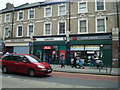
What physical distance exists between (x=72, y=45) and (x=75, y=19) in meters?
3.70

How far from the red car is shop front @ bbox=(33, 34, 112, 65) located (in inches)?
336

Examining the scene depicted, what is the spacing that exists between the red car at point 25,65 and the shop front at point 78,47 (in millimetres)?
8535

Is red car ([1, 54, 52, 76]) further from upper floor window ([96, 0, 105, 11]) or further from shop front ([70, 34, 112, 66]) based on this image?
upper floor window ([96, 0, 105, 11])

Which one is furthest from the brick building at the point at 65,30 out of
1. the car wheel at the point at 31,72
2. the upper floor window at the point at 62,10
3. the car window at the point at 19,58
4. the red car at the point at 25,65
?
the car wheel at the point at 31,72

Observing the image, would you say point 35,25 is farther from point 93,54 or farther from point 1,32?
point 93,54

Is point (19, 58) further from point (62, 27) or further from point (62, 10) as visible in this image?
point (62, 10)

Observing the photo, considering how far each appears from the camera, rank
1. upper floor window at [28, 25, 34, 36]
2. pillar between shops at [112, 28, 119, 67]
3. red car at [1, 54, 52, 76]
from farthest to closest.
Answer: upper floor window at [28, 25, 34, 36], pillar between shops at [112, 28, 119, 67], red car at [1, 54, 52, 76]

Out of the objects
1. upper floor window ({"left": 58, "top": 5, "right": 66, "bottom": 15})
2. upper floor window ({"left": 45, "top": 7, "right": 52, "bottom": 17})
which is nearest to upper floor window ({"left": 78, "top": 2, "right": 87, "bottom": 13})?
upper floor window ({"left": 58, "top": 5, "right": 66, "bottom": 15})

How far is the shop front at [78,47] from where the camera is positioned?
16641 millimetres

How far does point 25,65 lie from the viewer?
10047 mm

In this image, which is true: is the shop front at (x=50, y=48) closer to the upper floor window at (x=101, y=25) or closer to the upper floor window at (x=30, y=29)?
the upper floor window at (x=30, y=29)

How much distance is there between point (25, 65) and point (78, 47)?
31.6 ft

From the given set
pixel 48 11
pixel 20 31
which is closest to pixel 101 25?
pixel 48 11

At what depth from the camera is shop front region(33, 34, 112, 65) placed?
16641 millimetres
